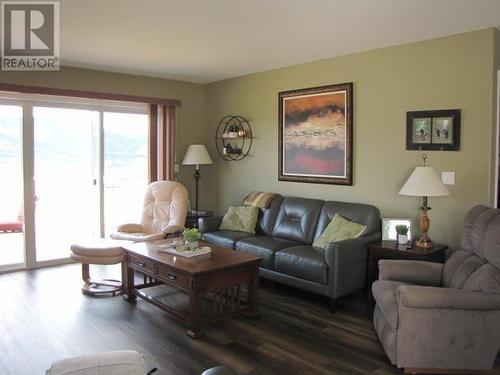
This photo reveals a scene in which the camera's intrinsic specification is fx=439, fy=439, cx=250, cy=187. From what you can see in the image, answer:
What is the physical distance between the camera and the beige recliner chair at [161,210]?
5125mm

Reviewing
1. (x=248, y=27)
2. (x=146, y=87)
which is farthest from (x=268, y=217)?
(x=146, y=87)

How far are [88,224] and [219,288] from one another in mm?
2973

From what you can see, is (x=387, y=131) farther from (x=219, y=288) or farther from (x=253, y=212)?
(x=219, y=288)

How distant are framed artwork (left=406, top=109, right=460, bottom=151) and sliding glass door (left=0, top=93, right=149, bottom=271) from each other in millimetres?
3563

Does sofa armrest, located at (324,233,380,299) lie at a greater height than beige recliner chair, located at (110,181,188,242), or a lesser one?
lesser

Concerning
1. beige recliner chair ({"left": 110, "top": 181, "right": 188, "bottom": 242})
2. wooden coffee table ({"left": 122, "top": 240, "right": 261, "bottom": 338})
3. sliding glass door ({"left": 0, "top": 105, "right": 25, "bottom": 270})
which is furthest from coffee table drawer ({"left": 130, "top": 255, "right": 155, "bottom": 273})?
sliding glass door ({"left": 0, "top": 105, "right": 25, "bottom": 270})

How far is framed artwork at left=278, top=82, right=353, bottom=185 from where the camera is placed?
4762mm

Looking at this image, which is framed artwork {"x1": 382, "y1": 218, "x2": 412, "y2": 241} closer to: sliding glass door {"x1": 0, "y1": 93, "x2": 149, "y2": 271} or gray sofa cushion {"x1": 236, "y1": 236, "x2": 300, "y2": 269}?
gray sofa cushion {"x1": 236, "y1": 236, "x2": 300, "y2": 269}

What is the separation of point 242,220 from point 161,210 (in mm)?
1007

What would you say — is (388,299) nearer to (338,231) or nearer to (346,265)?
(346,265)

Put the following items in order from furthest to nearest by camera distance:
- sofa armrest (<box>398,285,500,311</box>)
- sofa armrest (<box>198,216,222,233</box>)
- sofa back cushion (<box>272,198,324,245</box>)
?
sofa armrest (<box>198,216,222,233</box>), sofa back cushion (<box>272,198,324,245</box>), sofa armrest (<box>398,285,500,311</box>)

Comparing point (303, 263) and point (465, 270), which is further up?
point (465, 270)

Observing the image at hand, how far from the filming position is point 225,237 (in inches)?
194

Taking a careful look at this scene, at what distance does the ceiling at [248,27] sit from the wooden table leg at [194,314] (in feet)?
6.96
